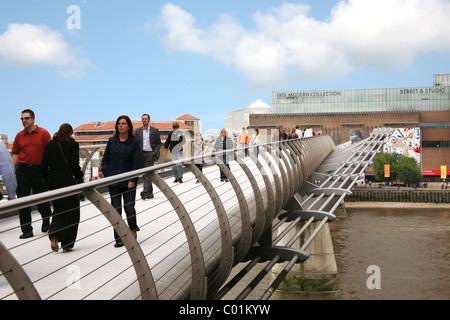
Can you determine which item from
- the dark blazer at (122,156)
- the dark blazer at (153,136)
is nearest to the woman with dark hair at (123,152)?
the dark blazer at (122,156)

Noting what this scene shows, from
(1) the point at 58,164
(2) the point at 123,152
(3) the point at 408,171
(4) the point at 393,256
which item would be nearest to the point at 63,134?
(1) the point at 58,164

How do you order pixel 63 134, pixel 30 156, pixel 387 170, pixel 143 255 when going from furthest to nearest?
pixel 387 170 < pixel 30 156 < pixel 63 134 < pixel 143 255

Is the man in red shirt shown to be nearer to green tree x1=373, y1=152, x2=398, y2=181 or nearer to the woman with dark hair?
the woman with dark hair

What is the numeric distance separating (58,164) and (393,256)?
3017 centimetres

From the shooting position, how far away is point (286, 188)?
689 centimetres

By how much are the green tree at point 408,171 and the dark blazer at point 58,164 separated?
216 ft

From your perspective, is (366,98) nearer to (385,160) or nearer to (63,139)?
(385,160)

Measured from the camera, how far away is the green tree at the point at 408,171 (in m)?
66.9

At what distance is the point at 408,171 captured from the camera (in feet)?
220

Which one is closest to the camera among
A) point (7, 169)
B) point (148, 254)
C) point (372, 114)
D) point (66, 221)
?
point (148, 254)

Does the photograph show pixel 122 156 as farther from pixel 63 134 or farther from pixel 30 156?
pixel 30 156

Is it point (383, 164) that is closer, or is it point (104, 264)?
point (104, 264)

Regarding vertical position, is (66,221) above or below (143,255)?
below

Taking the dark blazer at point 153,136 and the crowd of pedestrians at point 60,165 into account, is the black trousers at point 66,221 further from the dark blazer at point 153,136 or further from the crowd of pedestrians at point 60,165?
the dark blazer at point 153,136
